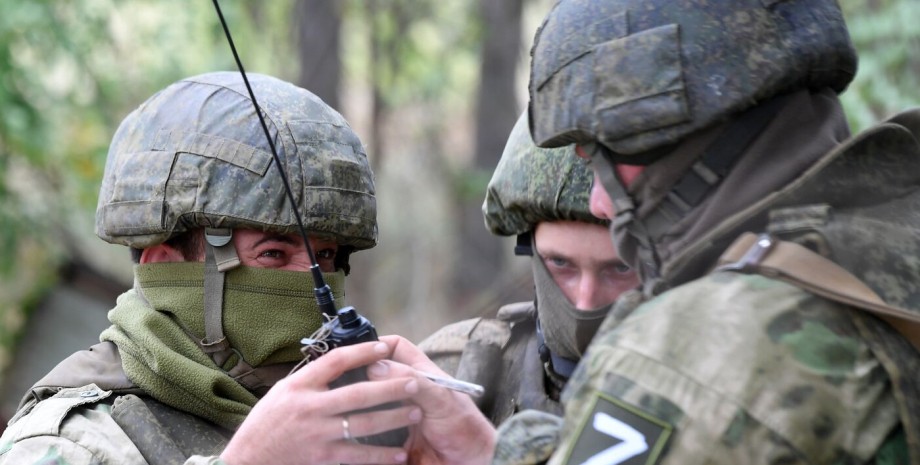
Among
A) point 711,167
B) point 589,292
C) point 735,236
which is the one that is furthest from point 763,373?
point 589,292

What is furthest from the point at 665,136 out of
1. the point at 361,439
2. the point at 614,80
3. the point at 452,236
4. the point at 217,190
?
the point at 452,236

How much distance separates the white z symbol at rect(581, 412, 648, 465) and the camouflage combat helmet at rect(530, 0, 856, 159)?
679mm

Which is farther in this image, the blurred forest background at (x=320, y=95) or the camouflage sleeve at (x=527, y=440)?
the blurred forest background at (x=320, y=95)

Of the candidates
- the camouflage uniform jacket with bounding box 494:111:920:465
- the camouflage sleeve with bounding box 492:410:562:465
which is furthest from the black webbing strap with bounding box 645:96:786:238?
the camouflage sleeve with bounding box 492:410:562:465

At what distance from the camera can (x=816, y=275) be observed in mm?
2133

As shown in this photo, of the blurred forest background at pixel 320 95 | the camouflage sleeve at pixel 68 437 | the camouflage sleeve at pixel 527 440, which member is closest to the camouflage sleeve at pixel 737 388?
the camouflage sleeve at pixel 527 440

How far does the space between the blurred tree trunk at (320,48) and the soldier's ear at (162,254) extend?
24.5 feet

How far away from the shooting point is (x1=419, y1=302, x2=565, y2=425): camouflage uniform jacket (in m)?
3.95

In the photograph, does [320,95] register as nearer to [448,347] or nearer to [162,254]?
[448,347]

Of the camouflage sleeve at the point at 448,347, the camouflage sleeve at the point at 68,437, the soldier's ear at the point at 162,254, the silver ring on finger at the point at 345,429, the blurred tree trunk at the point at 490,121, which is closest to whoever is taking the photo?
the silver ring on finger at the point at 345,429

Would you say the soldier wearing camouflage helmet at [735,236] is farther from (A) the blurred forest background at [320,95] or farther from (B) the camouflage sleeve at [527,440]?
(A) the blurred forest background at [320,95]

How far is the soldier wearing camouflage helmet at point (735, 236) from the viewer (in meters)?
2.03

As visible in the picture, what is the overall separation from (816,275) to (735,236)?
229mm

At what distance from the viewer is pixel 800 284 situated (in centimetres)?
214
